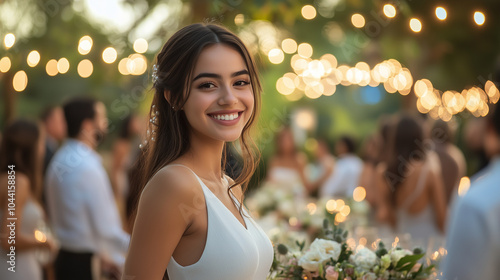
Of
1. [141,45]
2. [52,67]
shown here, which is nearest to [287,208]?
[141,45]

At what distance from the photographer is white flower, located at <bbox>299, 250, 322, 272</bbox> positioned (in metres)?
2.33

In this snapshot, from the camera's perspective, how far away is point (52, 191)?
4.33m

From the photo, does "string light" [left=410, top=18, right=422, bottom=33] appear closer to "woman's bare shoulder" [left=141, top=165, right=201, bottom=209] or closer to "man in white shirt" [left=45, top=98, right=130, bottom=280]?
"man in white shirt" [left=45, top=98, right=130, bottom=280]

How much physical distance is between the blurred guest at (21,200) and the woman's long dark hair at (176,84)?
2.27m

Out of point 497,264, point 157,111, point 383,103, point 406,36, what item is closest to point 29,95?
point 383,103

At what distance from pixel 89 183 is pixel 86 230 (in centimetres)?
35

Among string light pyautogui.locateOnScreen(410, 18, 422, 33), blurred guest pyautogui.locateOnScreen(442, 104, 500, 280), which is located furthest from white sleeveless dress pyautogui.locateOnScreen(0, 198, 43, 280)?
blurred guest pyautogui.locateOnScreen(442, 104, 500, 280)

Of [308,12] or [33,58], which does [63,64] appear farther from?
[308,12]

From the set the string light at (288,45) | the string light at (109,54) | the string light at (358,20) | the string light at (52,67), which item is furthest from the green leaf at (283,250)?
the string light at (288,45)

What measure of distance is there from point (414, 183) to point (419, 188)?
6 cm

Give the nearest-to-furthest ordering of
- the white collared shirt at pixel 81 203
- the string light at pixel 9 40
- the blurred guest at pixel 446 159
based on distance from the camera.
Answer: the white collared shirt at pixel 81 203, the string light at pixel 9 40, the blurred guest at pixel 446 159

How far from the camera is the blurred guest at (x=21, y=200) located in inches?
158

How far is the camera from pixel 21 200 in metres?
4.15

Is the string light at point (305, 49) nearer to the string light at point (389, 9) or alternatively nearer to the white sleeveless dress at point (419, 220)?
the white sleeveless dress at point (419, 220)
